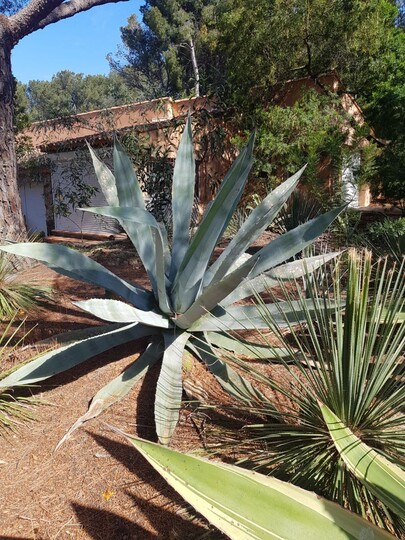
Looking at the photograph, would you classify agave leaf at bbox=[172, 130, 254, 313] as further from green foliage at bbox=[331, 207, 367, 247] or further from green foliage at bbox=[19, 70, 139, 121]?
green foliage at bbox=[19, 70, 139, 121]

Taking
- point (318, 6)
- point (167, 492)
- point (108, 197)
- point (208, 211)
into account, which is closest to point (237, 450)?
point (167, 492)

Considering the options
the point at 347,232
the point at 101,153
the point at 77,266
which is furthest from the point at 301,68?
the point at 77,266

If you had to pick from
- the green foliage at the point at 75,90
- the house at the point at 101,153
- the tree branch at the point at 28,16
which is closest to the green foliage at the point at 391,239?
the house at the point at 101,153

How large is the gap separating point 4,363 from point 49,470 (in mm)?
1049

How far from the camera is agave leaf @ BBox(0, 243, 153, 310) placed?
2797 millimetres

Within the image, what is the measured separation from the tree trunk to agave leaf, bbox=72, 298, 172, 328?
3.61 metres

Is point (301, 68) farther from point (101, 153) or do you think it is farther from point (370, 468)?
point (370, 468)

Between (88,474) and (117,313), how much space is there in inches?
33.0

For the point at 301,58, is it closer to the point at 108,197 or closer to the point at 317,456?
the point at 108,197

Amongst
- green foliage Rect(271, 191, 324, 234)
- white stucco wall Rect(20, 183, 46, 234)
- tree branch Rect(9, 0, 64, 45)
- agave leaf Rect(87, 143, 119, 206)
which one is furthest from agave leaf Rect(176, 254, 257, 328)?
white stucco wall Rect(20, 183, 46, 234)

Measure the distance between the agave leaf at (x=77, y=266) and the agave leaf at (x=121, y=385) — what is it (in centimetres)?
34

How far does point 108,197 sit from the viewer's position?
11.8ft

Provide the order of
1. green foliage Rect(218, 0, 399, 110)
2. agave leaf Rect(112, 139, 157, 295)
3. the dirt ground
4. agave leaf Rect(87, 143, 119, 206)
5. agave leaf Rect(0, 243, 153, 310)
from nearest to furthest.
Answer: the dirt ground < agave leaf Rect(0, 243, 153, 310) < agave leaf Rect(112, 139, 157, 295) < agave leaf Rect(87, 143, 119, 206) < green foliage Rect(218, 0, 399, 110)

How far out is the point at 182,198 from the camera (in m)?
3.51
